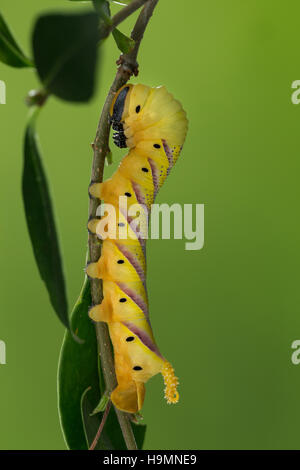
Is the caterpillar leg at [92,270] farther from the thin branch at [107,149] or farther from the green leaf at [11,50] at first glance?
the green leaf at [11,50]

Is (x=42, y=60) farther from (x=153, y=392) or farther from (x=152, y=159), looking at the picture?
(x=153, y=392)

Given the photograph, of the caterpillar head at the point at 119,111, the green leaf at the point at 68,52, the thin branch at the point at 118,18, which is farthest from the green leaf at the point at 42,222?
the caterpillar head at the point at 119,111

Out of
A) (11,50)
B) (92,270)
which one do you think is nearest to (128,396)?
(92,270)

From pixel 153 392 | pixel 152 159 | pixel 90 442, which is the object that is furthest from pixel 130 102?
pixel 153 392

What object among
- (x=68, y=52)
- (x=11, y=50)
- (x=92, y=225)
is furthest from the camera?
(x=92, y=225)

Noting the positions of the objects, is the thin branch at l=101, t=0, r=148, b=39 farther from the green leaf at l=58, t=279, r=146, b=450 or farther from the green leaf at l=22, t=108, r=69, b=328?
the green leaf at l=58, t=279, r=146, b=450

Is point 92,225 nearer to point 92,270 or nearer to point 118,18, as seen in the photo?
point 92,270
